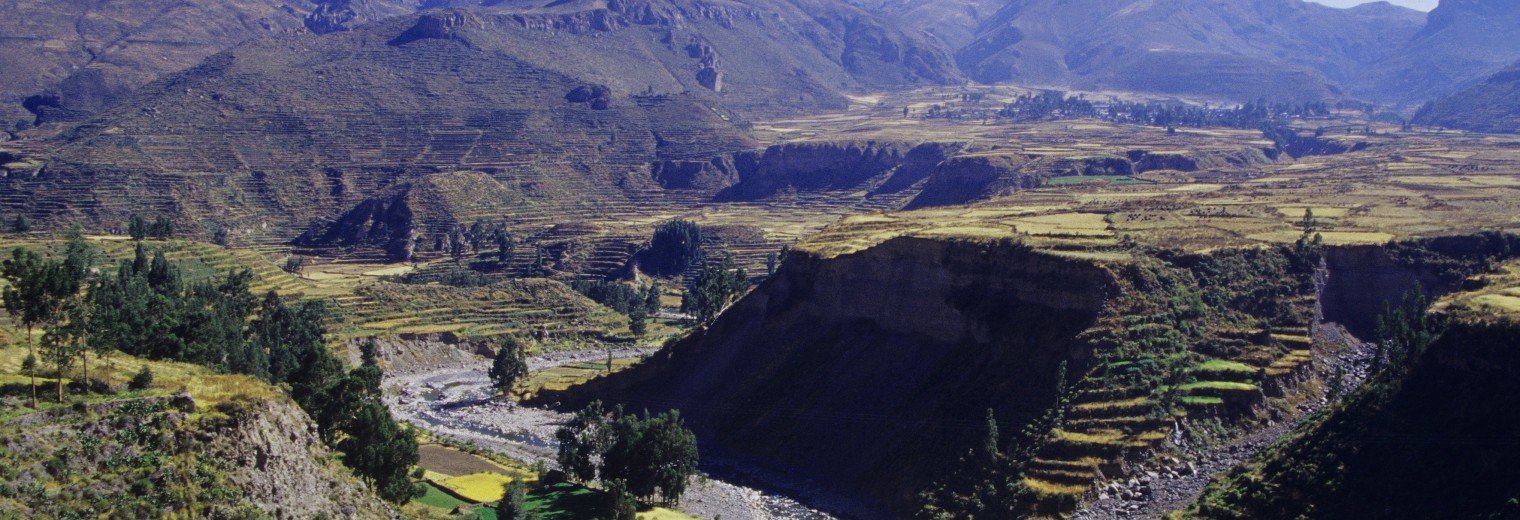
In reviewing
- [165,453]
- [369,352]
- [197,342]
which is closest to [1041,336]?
[197,342]

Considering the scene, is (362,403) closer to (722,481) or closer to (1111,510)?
(722,481)

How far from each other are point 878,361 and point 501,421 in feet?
104

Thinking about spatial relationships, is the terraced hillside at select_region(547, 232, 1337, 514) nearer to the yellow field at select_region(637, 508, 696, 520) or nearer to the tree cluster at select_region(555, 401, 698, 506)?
the tree cluster at select_region(555, 401, 698, 506)

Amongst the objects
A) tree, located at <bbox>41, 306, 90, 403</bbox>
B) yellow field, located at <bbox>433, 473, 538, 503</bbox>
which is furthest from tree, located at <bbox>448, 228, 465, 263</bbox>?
tree, located at <bbox>41, 306, 90, 403</bbox>

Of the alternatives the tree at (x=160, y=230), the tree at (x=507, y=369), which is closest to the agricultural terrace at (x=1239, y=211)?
the tree at (x=507, y=369)

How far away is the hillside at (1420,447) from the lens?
51844 millimetres

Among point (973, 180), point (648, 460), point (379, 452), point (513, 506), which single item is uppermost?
point (973, 180)

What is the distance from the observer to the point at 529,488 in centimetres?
7625

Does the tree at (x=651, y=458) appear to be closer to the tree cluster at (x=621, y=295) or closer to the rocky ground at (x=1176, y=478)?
the rocky ground at (x=1176, y=478)

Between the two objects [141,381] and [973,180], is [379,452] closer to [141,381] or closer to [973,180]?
[141,381]

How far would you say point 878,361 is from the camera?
85.0 metres

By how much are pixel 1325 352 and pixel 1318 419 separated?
43.6ft

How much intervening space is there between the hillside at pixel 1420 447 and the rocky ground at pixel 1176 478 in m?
1.72

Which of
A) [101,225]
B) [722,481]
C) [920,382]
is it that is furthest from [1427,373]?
[101,225]
